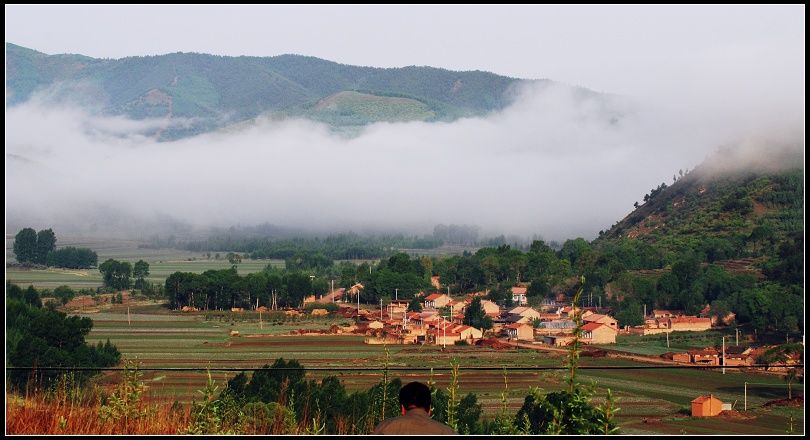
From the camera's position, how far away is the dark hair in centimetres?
261

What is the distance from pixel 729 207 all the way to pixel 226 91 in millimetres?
33173

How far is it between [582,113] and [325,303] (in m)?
11.0

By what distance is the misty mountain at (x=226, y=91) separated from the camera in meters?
38.0

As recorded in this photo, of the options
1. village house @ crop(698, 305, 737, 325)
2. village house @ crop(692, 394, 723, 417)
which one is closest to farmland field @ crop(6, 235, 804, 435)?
village house @ crop(692, 394, 723, 417)

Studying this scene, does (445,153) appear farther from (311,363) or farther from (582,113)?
(311,363)

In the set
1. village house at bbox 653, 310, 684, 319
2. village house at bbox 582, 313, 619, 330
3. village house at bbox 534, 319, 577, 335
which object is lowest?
village house at bbox 534, 319, 577, 335

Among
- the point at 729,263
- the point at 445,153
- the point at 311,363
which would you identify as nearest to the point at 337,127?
the point at 445,153

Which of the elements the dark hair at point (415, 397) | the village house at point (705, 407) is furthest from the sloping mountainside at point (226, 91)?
the dark hair at point (415, 397)

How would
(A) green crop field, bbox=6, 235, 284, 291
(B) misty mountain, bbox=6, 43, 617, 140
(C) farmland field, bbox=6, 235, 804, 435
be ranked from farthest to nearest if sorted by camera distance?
1. (B) misty mountain, bbox=6, 43, 617, 140
2. (A) green crop field, bbox=6, 235, 284, 291
3. (C) farmland field, bbox=6, 235, 804, 435

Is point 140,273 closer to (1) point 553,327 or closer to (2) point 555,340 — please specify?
(2) point 555,340

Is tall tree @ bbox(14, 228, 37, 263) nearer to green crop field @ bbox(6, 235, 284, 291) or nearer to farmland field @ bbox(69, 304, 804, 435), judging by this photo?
green crop field @ bbox(6, 235, 284, 291)

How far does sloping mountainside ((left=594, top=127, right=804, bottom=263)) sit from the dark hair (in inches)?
883

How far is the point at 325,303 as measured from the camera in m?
18.9

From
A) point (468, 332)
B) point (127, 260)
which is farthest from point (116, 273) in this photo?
point (468, 332)
